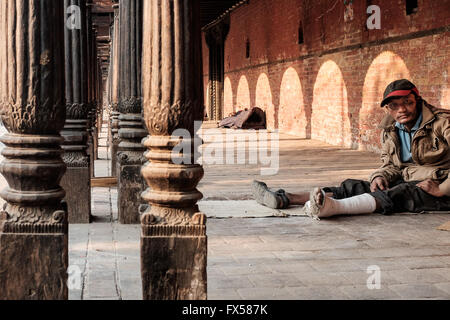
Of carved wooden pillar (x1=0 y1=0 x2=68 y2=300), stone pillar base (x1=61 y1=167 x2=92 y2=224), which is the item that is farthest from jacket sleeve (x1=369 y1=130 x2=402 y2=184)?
carved wooden pillar (x1=0 y1=0 x2=68 y2=300)

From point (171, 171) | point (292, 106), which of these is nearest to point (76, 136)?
point (171, 171)

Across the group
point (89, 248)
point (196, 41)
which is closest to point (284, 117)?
point (89, 248)

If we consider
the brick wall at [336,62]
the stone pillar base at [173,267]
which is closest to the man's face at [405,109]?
the stone pillar base at [173,267]

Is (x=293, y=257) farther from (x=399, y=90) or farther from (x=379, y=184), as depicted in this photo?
(x=399, y=90)

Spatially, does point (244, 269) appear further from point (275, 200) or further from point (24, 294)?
point (275, 200)

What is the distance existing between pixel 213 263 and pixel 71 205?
5.21ft

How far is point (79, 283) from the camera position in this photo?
3.34 m

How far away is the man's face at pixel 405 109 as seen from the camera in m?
5.08

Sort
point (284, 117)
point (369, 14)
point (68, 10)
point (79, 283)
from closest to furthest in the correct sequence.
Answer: point (79, 283) < point (68, 10) < point (369, 14) < point (284, 117)

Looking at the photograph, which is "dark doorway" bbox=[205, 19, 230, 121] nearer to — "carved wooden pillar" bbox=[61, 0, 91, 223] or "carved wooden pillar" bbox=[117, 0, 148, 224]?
"carved wooden pillar" bbox=[61, 0, 91, 223]

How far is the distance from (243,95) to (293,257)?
1735 cm

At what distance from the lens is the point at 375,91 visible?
10.9 m

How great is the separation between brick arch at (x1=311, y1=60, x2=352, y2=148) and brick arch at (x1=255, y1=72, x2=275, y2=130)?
3.34 metres

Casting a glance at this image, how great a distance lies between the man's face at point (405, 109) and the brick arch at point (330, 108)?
711 cm
